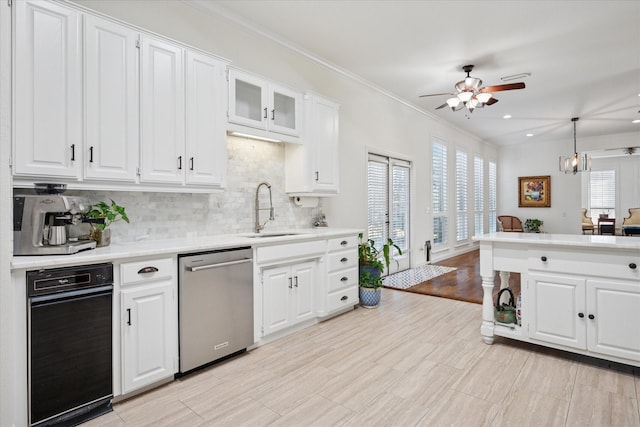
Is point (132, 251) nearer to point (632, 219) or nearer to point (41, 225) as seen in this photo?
point (41, 225)

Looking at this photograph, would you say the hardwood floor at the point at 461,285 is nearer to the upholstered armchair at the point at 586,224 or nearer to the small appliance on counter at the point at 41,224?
the small appliance on counter at the point at 41,224

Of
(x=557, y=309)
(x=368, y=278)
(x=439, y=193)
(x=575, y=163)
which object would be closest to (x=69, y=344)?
(x=368, y=278)

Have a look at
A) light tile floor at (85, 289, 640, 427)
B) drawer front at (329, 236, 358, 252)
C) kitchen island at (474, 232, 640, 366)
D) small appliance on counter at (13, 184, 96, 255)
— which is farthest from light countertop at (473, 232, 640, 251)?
small appliance on counter at (13, 184, 96, 255)

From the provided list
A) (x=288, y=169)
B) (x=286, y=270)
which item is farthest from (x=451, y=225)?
(x=286, y=270)

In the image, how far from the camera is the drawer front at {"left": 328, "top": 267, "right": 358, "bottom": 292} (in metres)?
3.55

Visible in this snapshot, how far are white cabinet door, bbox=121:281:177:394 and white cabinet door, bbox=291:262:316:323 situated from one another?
1153 mm

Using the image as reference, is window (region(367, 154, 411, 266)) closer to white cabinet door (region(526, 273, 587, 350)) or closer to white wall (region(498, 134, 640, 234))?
white cabinet door (region(526, 273, 587, 350))

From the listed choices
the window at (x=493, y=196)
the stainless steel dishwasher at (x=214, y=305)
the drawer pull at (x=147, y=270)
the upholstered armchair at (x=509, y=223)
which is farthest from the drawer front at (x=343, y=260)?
the window at (x=493, y=196)

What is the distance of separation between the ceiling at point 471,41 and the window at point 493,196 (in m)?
3.81

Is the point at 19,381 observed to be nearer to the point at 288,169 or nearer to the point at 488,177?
the point at 288,169

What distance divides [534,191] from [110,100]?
1044 centimetres

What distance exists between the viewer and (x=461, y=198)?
788 centimetres

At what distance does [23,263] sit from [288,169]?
99.1 inches

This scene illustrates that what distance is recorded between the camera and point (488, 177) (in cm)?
951
